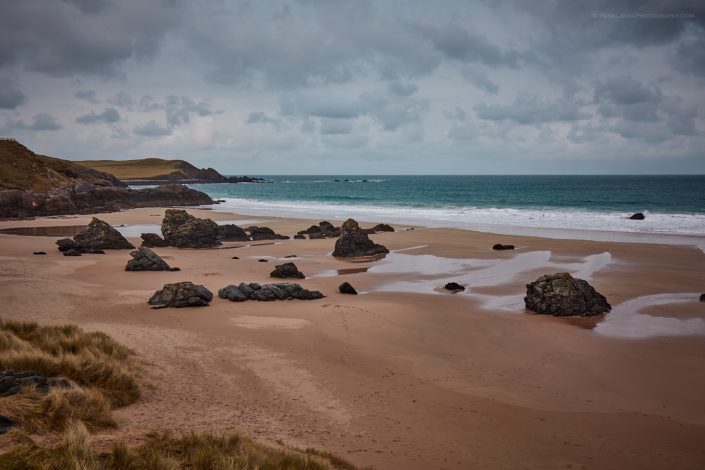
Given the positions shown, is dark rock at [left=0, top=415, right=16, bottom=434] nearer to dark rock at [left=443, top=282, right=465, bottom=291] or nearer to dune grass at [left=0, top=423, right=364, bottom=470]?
dune grass at [left=0, top=423, right=364, bottom=470]

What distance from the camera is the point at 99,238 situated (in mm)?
26641

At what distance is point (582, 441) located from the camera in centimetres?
748

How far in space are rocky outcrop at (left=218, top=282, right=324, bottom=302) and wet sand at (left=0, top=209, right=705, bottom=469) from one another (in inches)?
23.1

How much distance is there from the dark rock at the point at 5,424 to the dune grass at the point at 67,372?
0.10 m

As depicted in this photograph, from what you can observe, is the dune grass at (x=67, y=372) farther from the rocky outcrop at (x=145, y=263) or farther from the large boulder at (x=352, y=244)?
the large boulder at (x=352, y=244)

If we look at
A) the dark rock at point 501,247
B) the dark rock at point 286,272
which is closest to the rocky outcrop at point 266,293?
the dark rock at point 286,272

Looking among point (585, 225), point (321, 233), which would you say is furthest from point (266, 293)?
point (585, 225)

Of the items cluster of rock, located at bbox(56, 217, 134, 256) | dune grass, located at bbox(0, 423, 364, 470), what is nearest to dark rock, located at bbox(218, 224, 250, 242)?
cluster of rock, located at bbox(56, 217, 134, 256)

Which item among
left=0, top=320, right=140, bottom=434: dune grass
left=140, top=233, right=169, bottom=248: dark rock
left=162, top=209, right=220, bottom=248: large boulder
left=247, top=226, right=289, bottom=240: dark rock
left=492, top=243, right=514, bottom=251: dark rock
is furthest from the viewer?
left=247, top=226, right=289, bottom=240: dark rock

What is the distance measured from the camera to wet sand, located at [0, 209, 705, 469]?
287 inches

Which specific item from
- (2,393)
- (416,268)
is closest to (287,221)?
(416,268)

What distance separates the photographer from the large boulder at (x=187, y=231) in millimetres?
29359

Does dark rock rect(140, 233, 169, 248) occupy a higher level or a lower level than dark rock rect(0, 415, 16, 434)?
lower

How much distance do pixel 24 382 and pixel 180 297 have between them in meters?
7.52
